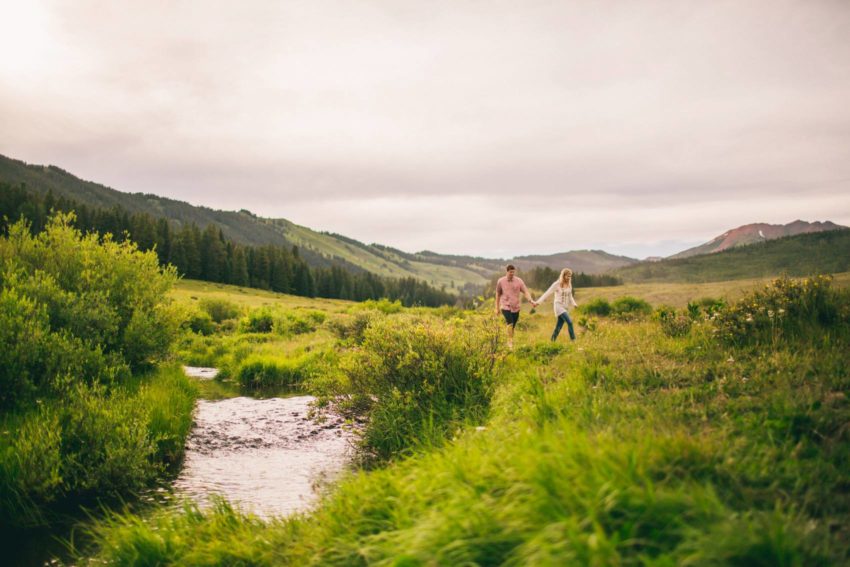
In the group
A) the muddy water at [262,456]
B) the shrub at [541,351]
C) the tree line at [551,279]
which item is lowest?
the muddy water at [262,456]

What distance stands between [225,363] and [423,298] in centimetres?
14704

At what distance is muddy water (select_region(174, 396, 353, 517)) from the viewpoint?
805 centimetres

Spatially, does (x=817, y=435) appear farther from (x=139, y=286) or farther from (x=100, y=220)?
(x=100, y=220)

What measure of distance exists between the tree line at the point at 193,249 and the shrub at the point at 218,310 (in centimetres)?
5594

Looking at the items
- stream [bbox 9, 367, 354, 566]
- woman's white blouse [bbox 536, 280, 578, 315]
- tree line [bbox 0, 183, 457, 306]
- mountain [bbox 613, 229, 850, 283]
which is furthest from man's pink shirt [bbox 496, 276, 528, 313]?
mountain [bbox 613, 229, 850, 283]

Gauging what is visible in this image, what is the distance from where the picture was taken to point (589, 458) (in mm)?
4062

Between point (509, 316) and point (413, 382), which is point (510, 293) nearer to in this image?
point (509, 316)

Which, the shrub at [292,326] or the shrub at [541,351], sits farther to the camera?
the shrub at [292,326]

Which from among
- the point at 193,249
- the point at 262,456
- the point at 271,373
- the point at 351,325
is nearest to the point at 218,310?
the point at 351,325

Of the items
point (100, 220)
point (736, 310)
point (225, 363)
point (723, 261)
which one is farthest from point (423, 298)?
point (736, 310)

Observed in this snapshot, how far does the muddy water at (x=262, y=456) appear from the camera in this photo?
8.05m

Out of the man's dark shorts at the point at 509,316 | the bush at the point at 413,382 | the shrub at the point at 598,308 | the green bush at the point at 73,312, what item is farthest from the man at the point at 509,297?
the shrub at the point at 598,308

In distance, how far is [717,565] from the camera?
2838mm

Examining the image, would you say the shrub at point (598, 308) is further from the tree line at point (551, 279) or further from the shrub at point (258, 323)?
the tree line at point (551, 279)
